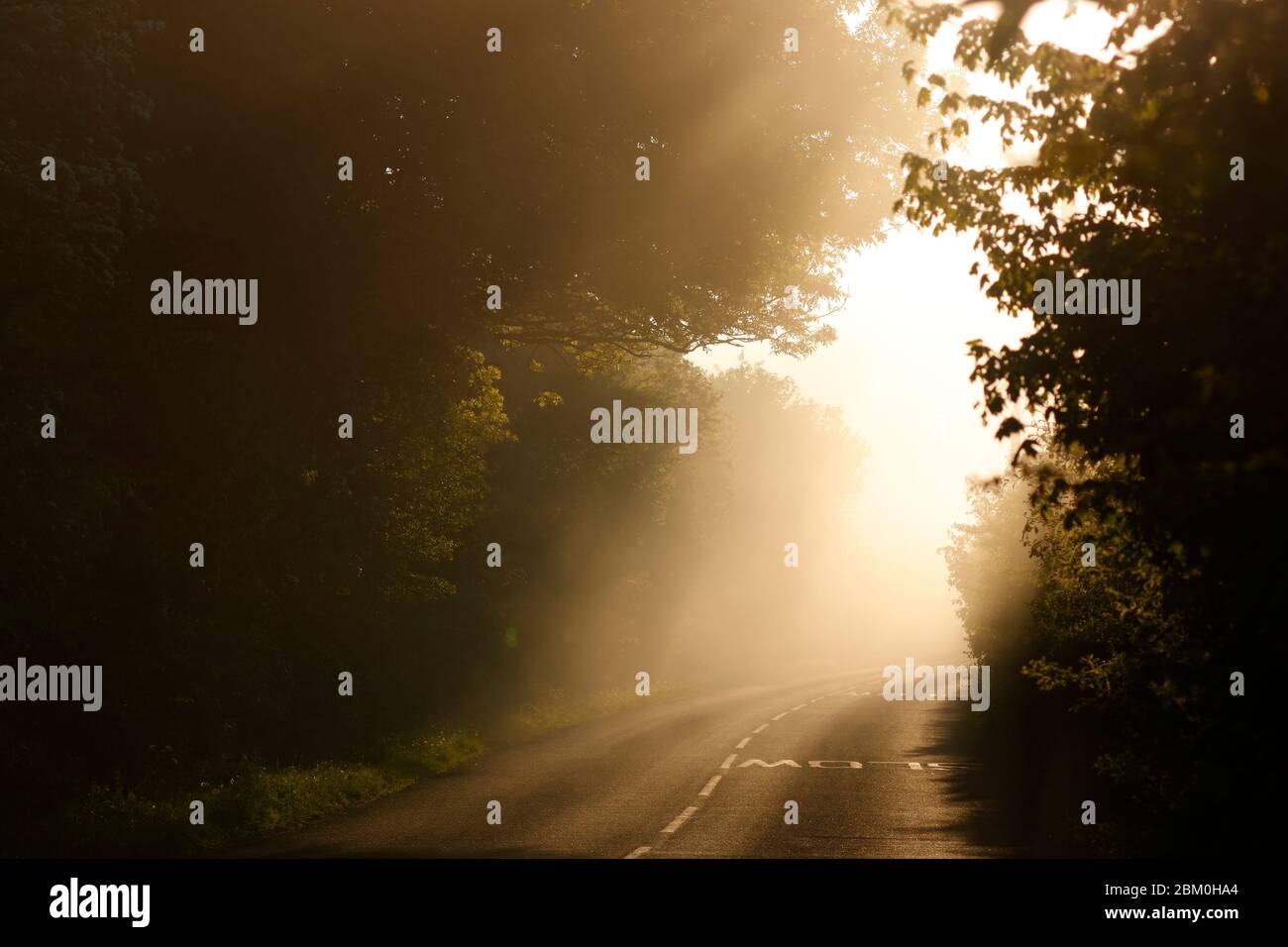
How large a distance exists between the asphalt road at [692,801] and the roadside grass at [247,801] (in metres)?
0.50

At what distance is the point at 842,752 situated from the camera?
22469mm

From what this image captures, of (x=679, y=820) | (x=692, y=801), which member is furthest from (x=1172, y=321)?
(x=692, y=801)

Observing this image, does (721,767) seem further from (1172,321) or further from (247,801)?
(1172,321)

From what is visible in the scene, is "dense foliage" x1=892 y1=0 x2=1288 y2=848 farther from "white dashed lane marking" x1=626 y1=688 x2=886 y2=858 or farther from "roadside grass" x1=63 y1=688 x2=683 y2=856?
"roadside grass" x1=63 y1=688 x2=683 y2=856

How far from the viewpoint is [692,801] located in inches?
614

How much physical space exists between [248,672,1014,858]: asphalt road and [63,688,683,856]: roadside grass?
19.7 inches

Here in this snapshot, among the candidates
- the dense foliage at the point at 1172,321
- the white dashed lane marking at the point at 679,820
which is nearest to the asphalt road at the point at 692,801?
the white dashed lane marking at the point at 679,820

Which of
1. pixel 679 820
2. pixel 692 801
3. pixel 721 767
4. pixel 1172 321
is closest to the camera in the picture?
pixel 1172 321

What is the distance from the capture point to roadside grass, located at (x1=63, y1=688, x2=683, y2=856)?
39.3 feet

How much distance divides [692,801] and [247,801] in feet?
18.4

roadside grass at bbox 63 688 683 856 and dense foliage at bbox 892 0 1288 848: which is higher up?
dense foliage at bbox 892 0 1288 848

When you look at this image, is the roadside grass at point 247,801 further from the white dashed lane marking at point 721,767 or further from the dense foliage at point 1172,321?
the dense foliage at point 1172,321

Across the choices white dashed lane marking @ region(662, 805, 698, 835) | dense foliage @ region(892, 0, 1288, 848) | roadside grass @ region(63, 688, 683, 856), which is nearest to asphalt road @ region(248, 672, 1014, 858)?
white dashed lane marking @ region(662, 805, 698, 835)
